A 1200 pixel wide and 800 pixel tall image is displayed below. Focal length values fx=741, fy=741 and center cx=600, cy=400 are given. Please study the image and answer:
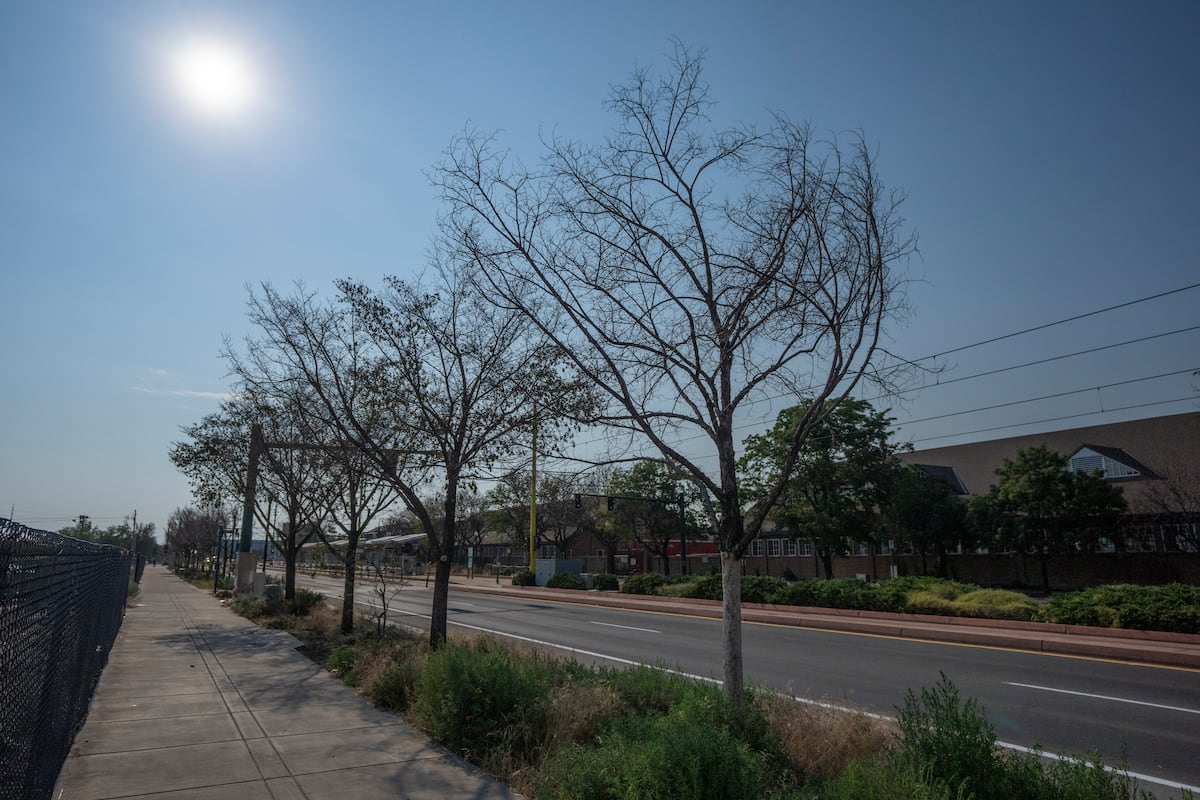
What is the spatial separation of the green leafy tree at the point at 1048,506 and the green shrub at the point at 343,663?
32740 millimetres

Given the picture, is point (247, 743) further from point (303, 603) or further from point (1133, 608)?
point (1133, 608)

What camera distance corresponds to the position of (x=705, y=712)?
5922 mm

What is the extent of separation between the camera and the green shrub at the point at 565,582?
3894cm

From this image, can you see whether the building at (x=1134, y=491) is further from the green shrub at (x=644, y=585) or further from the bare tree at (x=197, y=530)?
the bare tree at (x=197, y=530)

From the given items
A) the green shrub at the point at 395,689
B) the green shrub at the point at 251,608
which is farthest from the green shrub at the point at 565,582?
the green shrub at the point at 395,689

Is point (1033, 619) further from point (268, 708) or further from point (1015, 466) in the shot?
Result: point (1015, 466)

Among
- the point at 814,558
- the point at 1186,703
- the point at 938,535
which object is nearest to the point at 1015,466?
the point at 938,535

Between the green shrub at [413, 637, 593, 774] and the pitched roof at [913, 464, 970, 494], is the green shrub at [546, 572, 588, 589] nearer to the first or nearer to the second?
the pitched roof at [913, 464, 970, 494]

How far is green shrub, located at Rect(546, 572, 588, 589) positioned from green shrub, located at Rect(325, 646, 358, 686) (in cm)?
2814

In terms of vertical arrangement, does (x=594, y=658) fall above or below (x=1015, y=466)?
below

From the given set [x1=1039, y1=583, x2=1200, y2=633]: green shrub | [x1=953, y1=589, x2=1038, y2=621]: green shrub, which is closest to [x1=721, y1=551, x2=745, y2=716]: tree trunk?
[x1=1039, y1=583, x2=1200, y2=633]: green shrub

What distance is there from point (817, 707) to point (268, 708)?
5.92m

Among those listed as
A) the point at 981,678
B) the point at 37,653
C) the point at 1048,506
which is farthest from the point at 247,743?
the point at 1048,506

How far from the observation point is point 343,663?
1071 centimetres
